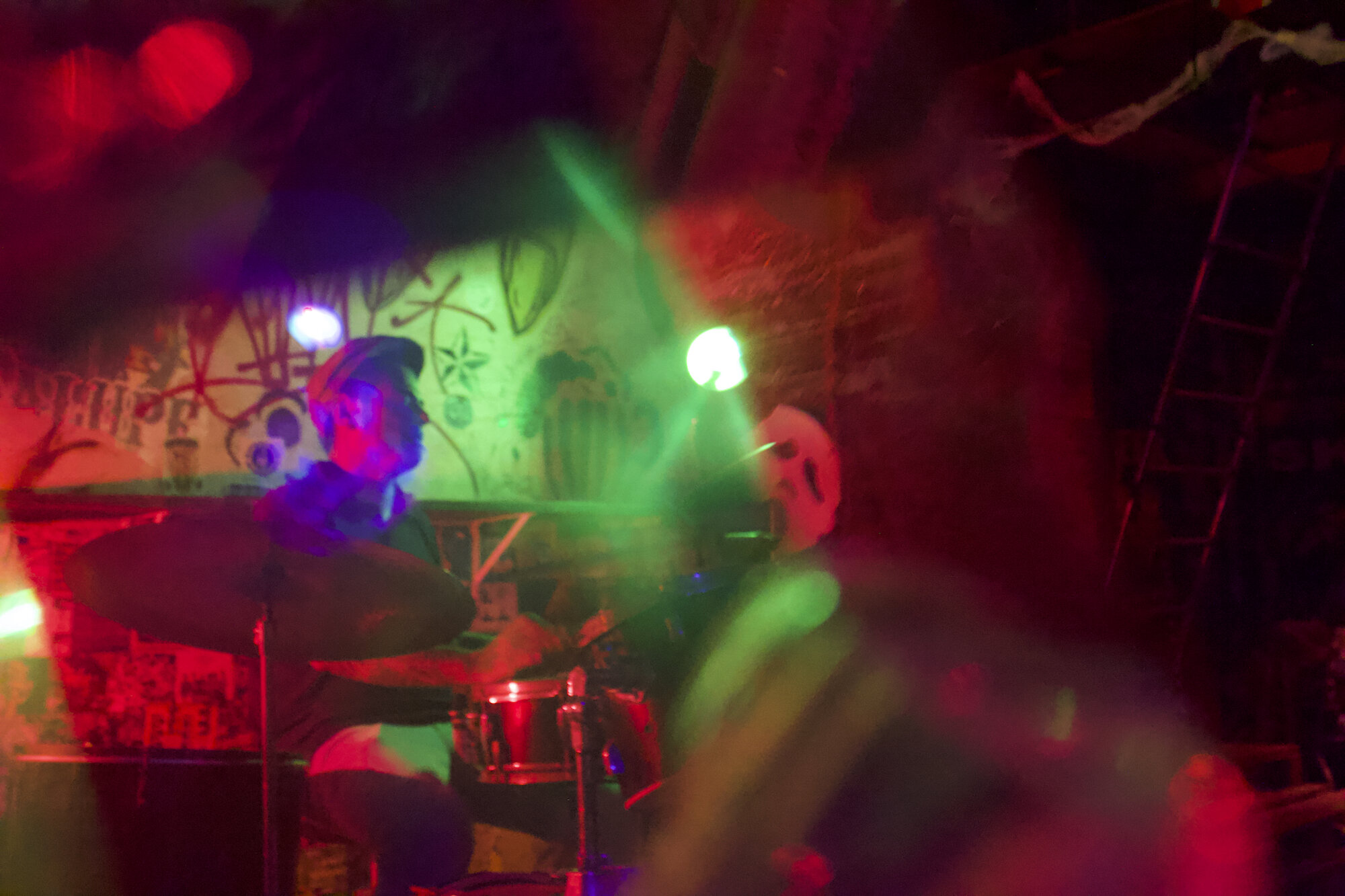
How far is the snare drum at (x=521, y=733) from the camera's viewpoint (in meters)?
2.71

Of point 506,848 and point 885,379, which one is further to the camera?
point 506,848

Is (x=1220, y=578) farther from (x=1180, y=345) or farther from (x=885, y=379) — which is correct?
(x=885, y=379)

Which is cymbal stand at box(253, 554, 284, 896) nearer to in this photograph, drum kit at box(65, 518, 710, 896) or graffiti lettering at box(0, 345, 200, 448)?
drum kit at box(65, 518, 710, 896)

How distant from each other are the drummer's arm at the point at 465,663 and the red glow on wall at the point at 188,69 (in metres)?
2.71

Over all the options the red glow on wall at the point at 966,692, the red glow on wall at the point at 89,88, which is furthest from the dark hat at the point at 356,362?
the red glow on wall at the point at 966,692

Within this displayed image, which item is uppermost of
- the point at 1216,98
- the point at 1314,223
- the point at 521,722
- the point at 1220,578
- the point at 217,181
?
the point at 217,181

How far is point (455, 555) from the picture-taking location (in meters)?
4.71

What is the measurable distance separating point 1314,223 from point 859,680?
2.59 m

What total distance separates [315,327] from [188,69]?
4.21ft

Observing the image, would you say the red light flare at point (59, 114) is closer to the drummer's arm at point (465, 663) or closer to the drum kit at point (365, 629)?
the drum kit at point (365, 629)

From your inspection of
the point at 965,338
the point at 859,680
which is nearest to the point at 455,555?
the point at 859,680

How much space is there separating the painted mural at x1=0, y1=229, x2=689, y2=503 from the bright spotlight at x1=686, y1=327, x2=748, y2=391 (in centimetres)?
30

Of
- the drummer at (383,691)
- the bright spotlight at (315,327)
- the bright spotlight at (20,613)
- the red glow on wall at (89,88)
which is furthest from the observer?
the bright spotlight at (315,327)

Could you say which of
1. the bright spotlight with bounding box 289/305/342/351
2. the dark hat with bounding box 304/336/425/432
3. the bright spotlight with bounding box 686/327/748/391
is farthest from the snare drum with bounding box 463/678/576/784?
the bright spotlight with bounding box 289/305/342/351
